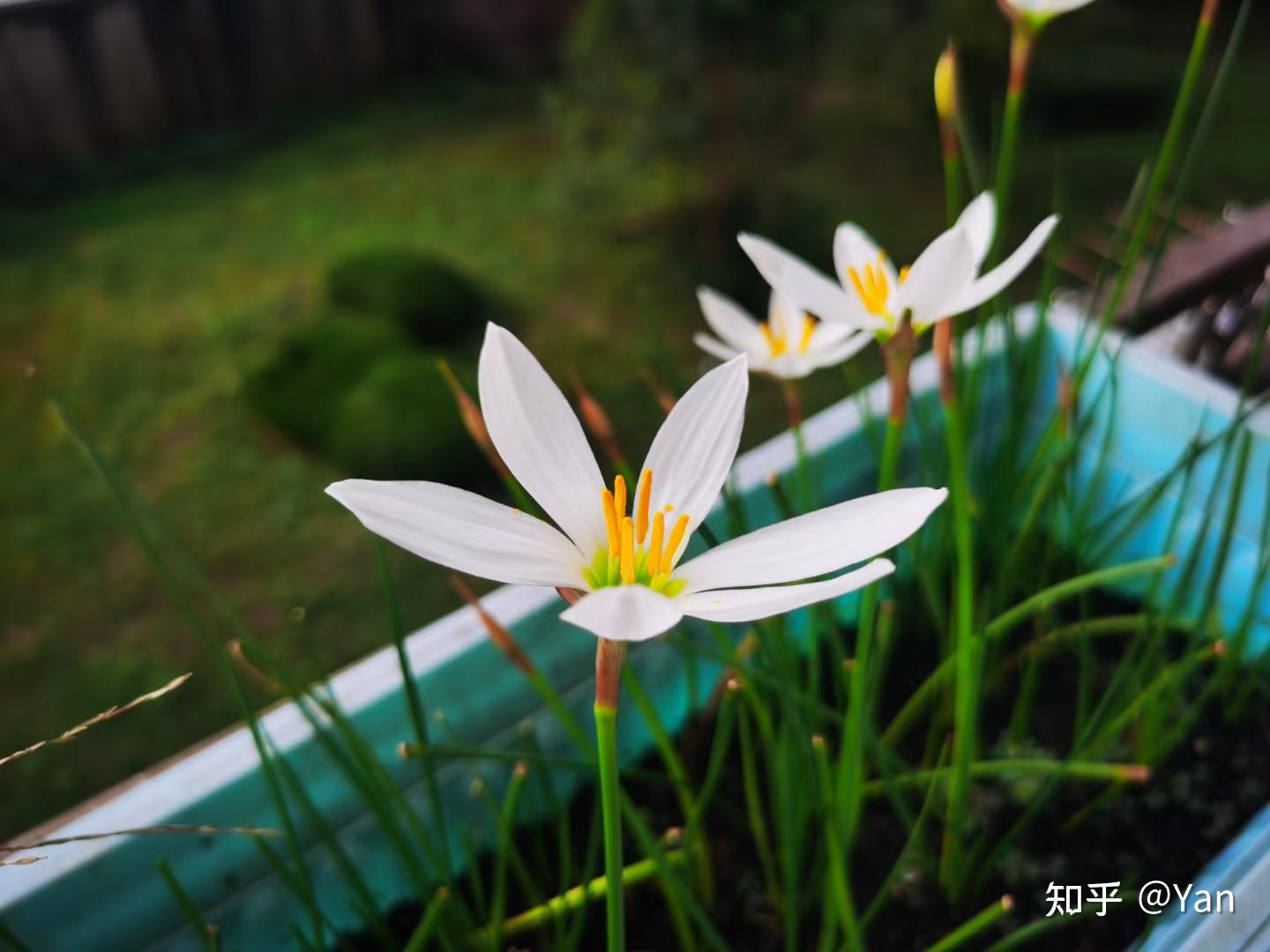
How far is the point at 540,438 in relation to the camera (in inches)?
15.7

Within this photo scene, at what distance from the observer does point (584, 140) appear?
191 centimetres

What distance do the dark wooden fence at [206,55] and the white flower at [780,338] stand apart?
82.0 inches

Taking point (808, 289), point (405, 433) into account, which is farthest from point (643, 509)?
point (405, 433)

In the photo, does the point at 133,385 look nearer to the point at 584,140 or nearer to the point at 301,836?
the point at 584,140

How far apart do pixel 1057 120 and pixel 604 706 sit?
7.95ft

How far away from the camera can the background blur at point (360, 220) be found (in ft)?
4.53

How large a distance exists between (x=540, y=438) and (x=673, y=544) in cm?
6

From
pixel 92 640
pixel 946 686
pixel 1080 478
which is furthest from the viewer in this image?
pixel 92 640

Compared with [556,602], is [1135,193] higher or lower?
higher

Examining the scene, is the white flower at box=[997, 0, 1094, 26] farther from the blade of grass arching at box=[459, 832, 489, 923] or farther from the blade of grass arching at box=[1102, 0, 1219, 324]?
the blade of grass arching at box=[459, 832, 489, 923]

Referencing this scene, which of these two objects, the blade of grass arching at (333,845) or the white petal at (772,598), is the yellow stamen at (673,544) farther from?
the blade of grass arching at (333,845)

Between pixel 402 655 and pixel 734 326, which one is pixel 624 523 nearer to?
pixel 402 655

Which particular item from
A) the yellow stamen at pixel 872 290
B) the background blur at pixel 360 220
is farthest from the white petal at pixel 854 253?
the background blur at pixel 360 220

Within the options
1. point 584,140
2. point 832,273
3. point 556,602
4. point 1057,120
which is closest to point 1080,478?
point 556,602
